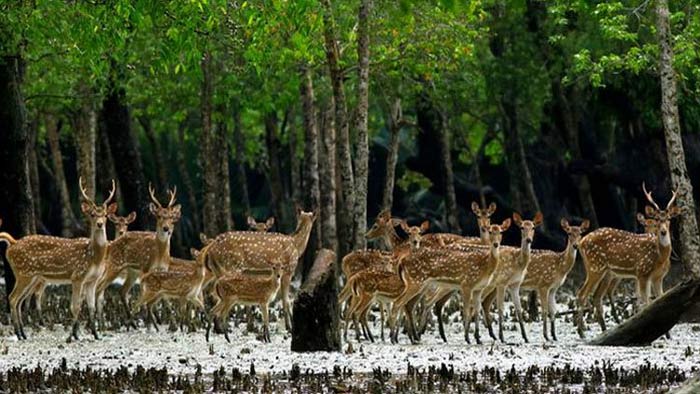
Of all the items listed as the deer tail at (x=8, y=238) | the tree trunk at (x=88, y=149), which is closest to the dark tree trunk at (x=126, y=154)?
the tree trunk at (x=88, y=149)

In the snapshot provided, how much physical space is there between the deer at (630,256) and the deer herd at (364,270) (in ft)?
0.04

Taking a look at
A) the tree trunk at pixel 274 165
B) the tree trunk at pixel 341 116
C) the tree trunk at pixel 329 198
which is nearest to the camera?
the tree trunk at pixel 341 116

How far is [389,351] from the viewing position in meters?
16.1

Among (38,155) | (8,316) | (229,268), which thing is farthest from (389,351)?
(38,155)

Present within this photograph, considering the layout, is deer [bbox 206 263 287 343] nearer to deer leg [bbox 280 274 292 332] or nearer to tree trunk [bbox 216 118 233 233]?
deer leg [bbox 280 274 292 332]

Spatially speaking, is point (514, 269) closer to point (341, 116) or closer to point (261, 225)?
point (341, 116)

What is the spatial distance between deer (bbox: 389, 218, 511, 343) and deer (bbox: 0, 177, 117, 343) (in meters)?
3.68

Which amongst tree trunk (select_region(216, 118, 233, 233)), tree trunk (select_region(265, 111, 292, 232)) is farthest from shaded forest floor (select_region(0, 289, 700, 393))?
tree trunk (select_region(265, 111, 292, 232))

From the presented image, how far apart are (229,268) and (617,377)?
7.75 meters

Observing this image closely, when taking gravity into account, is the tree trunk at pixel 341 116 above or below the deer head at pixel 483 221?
above

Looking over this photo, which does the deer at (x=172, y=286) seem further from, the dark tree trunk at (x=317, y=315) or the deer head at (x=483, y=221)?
the deer head at (x=483, y=221)

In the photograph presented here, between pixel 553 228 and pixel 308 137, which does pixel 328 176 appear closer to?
pixel 308 137

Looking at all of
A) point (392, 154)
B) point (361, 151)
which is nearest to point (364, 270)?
point (361, 151)

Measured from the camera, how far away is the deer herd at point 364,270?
17406 millimetres
